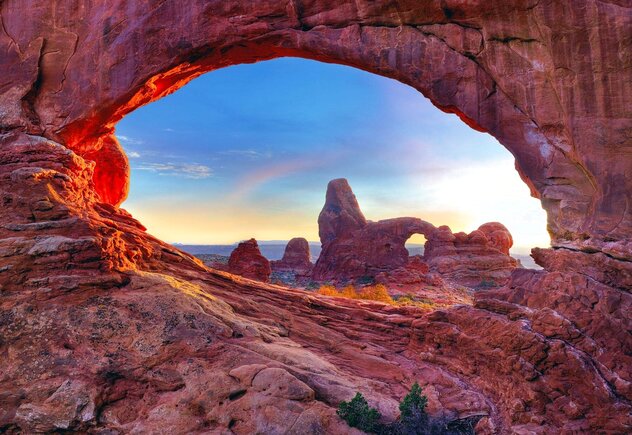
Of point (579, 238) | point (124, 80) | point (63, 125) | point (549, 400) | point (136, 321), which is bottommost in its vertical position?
point (549, 400)

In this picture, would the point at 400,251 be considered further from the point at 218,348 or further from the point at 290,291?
the point at 218,348

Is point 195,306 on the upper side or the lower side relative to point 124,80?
lower

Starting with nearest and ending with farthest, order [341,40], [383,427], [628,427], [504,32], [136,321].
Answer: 1. [628,427]
2. [383,427]
3. [136,321]
4. [504,32]
5. [341,40]

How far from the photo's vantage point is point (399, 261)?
52094 millimetres

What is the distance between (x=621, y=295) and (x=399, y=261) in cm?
4384

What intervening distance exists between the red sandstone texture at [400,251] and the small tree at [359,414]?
3623cm

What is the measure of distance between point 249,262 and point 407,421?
30941 mm

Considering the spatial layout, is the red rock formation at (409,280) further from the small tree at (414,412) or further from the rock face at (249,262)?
the small tree at (414,412)

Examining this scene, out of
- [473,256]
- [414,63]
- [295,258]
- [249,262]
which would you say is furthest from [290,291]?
[295,258]

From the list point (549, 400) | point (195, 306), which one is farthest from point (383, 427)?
point (195, 306)

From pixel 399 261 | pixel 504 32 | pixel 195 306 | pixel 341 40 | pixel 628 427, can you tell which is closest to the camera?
pixel 628 427

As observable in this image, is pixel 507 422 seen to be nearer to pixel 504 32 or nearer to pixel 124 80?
pixel 504 32

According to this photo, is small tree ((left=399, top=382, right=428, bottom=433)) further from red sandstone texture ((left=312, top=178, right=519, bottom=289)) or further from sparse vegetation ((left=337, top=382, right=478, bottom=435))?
red sandstone texture ((left=312, top=178, right=519, bottom=289))

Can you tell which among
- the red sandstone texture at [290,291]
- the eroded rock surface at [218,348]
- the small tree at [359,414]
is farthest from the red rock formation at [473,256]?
the small tree at [359,414]
